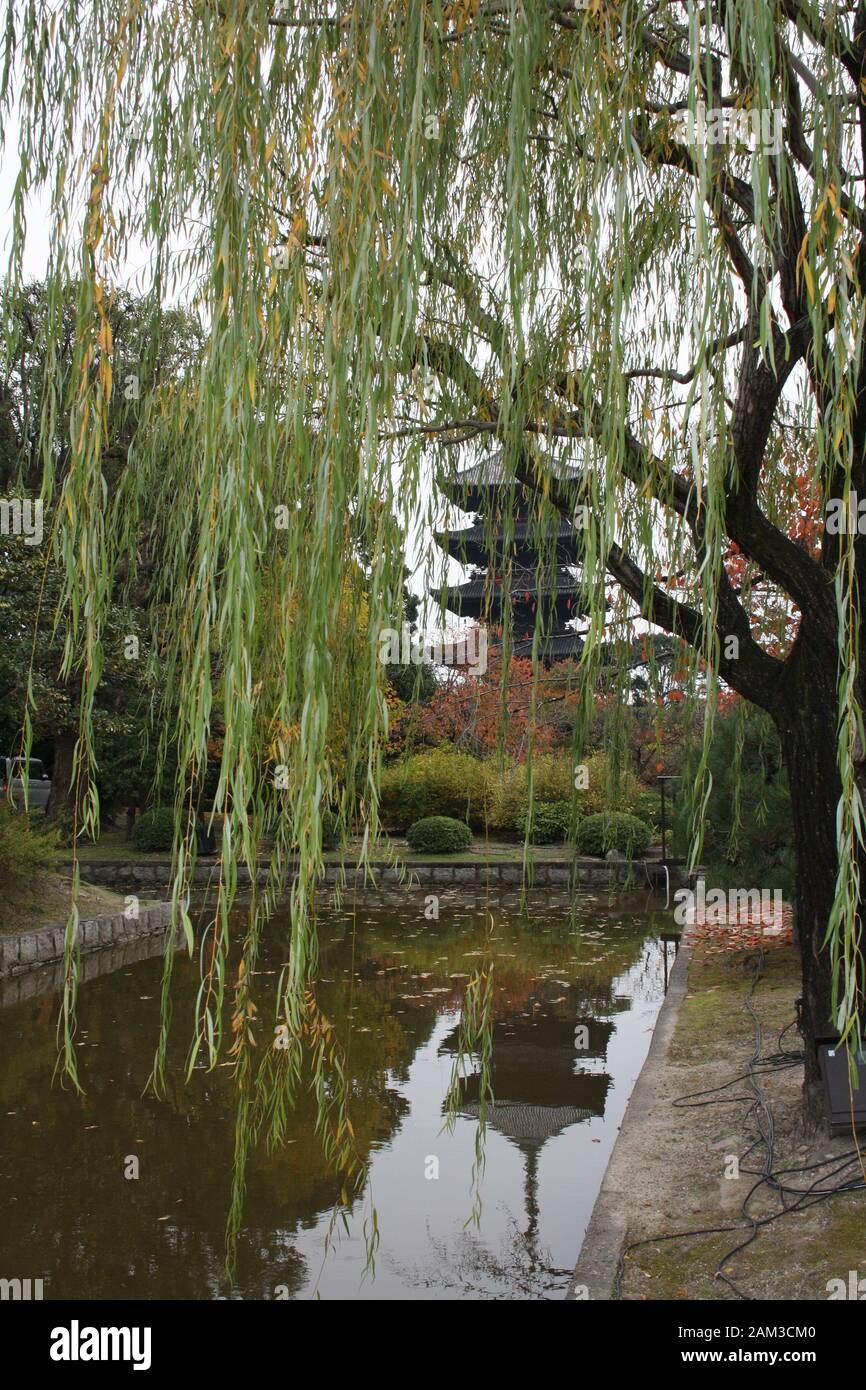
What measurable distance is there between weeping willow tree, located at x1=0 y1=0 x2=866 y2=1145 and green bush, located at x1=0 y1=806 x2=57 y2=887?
542 centimetres

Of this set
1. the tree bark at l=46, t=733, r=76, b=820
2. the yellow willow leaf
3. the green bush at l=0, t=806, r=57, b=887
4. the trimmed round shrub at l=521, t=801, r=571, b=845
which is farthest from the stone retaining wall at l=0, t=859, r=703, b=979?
the yellow willow leaf

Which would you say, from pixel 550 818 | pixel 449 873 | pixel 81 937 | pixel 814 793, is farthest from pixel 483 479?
pixel 550 818

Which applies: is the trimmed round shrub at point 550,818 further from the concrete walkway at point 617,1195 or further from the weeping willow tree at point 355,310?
the weeping willow tree at point 355,310

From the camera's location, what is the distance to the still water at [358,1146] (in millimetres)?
2543

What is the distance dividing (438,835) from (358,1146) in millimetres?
8550

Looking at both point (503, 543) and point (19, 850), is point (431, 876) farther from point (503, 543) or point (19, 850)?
point (503, 543)

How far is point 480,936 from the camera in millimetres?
8000

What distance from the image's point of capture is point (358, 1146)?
339 centimetres

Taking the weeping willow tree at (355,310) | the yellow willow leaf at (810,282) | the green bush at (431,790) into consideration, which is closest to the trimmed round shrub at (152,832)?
the green bush at (431,790)

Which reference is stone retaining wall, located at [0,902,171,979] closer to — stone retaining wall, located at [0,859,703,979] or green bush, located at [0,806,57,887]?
stone retaining wall, located at [0,859,703,979]

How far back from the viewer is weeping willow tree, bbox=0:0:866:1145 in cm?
114

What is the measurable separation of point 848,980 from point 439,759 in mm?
11459

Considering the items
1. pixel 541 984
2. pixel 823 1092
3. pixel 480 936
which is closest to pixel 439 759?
pixel 480 936
